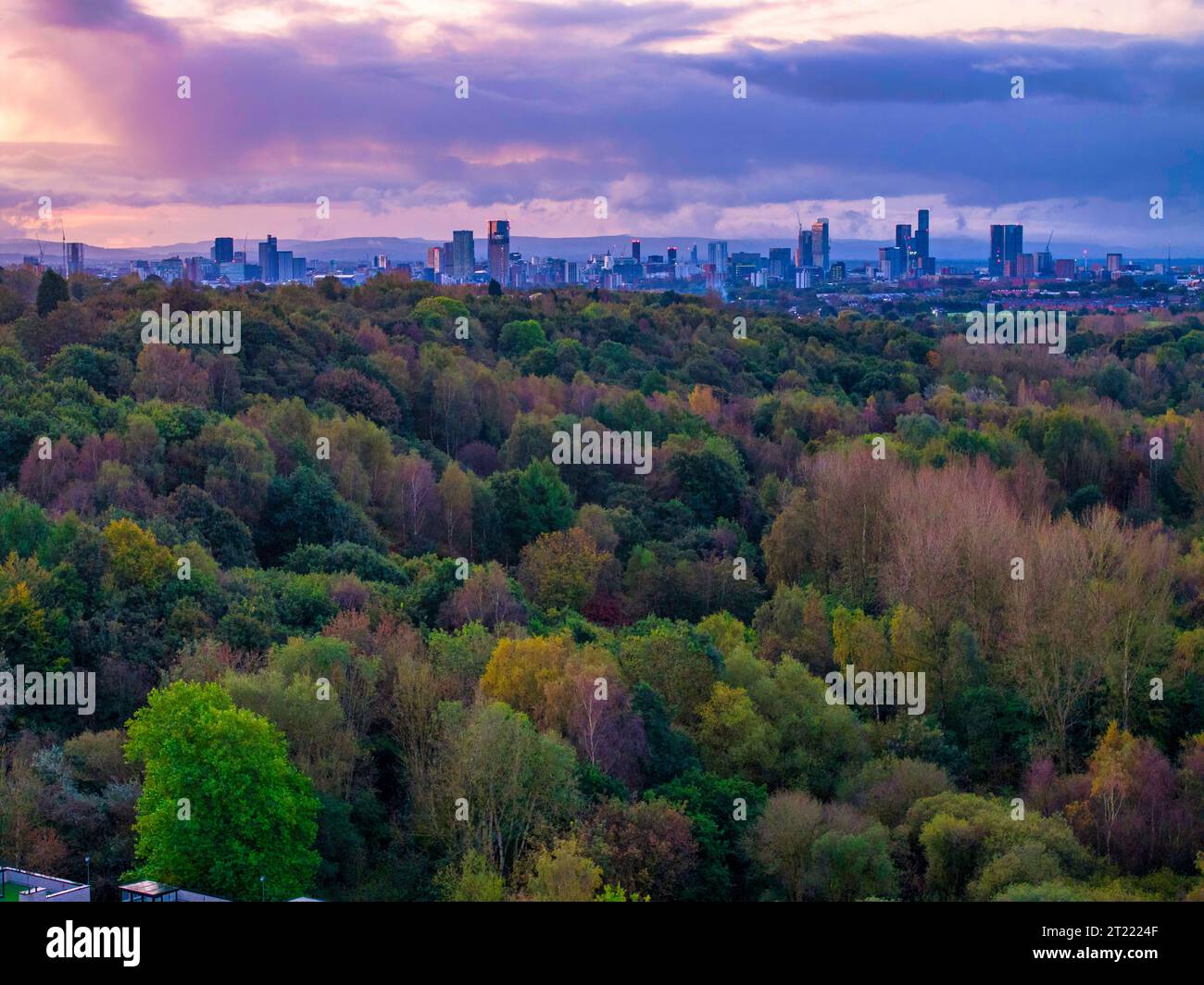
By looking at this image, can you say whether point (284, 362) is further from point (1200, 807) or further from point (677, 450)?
point (1200, 807)

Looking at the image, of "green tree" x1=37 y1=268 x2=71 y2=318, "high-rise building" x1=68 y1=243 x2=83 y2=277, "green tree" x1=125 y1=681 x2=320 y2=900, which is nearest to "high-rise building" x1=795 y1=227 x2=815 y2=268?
"high-rise building" x1=68 y1=243 x2=83 y2=277

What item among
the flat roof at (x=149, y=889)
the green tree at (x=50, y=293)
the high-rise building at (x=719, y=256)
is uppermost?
the high-rise building at (x=719, y=256)

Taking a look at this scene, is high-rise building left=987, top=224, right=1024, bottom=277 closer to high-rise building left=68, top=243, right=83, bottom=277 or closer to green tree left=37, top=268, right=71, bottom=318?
high-rise building left=68, top=243, right=83, bottom=277

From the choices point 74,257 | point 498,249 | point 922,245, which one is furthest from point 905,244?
point 74,257

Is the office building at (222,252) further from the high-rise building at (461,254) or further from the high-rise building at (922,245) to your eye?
the high-rise building at (922,245)

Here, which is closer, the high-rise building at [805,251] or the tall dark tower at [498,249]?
the tall dark tower at [498,249]

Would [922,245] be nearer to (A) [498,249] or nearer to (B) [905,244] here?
(B) [905,244]

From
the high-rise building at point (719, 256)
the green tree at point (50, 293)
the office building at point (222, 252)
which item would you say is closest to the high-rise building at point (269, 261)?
the office building at point (222, 252)

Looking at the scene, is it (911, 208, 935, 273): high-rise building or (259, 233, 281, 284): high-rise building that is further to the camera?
(911, 208, 935, 273): high-rise building
